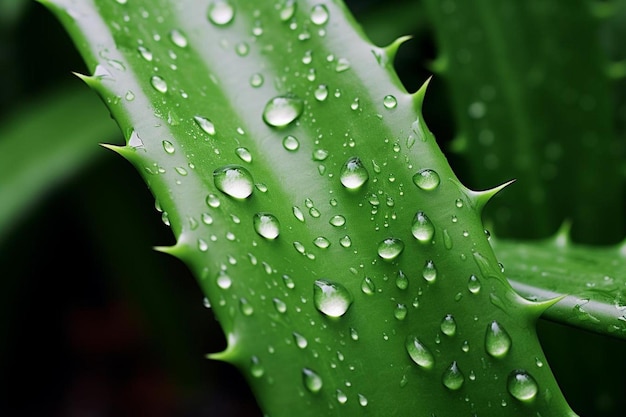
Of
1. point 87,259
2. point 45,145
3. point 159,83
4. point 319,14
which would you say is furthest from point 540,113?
point 87,259

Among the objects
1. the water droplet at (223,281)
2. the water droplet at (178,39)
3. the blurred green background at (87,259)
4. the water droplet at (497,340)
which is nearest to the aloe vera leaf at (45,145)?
the blurred green background at (87,259)

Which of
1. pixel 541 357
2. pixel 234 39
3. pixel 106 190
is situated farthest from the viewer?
pixel 106 190

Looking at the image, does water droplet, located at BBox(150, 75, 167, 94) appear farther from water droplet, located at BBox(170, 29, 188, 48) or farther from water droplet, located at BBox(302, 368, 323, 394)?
water droplet, located at BBox(302, 368, 323, 394)

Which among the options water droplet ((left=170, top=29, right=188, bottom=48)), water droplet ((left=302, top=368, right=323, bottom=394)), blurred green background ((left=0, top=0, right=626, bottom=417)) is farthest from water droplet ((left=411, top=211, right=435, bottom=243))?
blurred green background ((left=0, top=0, right=626, bottom=417))

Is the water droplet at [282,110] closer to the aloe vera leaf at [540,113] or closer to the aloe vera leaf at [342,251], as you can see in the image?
the aloe vera leaf at [342,251]

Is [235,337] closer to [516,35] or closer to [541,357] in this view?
[541,357]

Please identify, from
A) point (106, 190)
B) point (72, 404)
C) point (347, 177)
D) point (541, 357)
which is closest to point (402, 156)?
point (347, 177)
